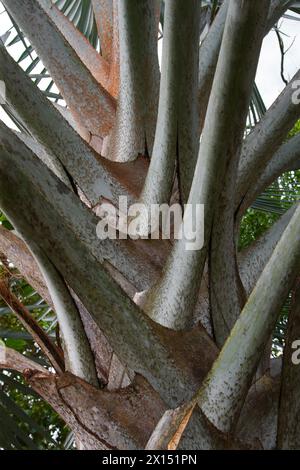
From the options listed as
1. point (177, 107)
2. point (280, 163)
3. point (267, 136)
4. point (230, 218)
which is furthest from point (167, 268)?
point (280, 163)

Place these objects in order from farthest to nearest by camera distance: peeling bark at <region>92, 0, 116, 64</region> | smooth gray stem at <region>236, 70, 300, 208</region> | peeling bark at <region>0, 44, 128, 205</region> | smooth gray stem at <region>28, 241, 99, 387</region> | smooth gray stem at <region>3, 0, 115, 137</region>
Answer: peeling bark at <region>92, 0, 116, 64</region>, smooth gray stem at <region>3, 0, 115, 137</region>, smooth gray stem at <region>236, 70, 300, 208</region>, peeling bark at <region>0, 44, 128, 205</region>, smooth gray stem at <region>28, 241, 99, 387</region>

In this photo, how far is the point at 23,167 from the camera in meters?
0.83

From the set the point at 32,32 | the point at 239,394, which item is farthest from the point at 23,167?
the point at 32,32

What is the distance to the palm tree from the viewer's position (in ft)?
2.62

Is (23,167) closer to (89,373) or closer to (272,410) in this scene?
(89,373)

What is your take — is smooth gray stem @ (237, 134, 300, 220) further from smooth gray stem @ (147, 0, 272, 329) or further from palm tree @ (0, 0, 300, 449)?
smooth gray stem @ (147, 0, 272, 329)

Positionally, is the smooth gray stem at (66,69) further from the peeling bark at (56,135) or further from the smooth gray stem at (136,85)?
the peeling bark at (56,135)

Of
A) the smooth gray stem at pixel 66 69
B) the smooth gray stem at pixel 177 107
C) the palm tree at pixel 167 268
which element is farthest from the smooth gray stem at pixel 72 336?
the smooth gray stem at pixel 66 69

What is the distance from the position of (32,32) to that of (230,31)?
66cm

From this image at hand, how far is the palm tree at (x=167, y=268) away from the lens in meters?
Result: 0.80

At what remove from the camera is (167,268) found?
0.96m

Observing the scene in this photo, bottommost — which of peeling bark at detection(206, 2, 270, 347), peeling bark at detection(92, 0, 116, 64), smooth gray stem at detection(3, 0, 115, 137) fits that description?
peeling bark at detection(206, 2, 270, 347)

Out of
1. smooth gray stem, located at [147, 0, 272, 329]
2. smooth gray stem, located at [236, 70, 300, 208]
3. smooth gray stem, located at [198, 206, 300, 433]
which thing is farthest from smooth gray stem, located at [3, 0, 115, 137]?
smooth gray stem, located at [198, 206, 300, 433]

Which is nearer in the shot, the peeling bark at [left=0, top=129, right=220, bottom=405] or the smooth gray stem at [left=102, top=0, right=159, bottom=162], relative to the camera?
the peeling bark at [left=0, top=129, right=220, bottom=405]
